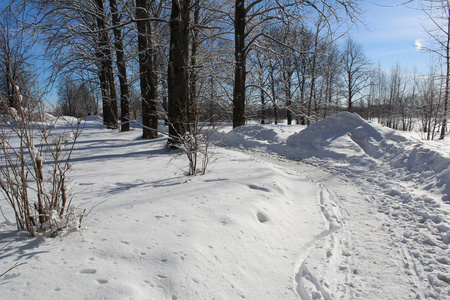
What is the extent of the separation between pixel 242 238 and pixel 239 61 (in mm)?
9479

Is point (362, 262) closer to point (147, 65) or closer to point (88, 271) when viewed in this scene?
point (88, 271)

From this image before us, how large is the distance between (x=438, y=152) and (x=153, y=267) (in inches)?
226

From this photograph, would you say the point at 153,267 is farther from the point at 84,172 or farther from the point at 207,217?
the point at 84,172

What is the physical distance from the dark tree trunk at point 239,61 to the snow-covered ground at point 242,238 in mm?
6860

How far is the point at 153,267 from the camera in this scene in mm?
1803

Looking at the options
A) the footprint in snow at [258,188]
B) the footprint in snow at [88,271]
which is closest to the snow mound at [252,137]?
the footprint in snow at [258,188]

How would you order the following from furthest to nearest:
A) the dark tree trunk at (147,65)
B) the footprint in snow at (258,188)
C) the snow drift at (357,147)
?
the dark tree trunk at (147,65) → the snow drift at (357,147) → the footprint in snow at (258,188)

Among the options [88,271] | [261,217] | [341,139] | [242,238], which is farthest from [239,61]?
[88,271]

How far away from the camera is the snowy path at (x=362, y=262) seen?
6.73 feet

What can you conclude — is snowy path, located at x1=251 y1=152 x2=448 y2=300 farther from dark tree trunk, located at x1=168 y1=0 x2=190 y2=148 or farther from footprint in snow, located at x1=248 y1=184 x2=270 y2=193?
dark tree trunk, located at x1=168 y1=0 x2=190 y2=148

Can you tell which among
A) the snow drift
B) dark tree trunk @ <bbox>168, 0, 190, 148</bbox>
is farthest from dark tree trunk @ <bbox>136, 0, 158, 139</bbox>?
the snow drift

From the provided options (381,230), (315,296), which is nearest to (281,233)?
(315,296)

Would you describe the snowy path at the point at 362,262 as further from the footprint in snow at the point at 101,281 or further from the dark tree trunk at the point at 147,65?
the dark tree trunk at the point at 147,65

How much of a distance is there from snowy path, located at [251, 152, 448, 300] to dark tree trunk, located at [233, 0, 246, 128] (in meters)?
8.38
